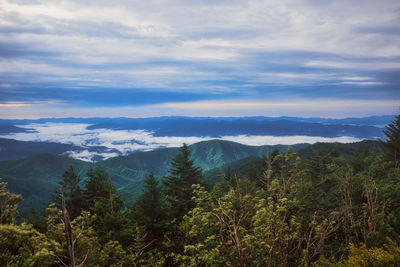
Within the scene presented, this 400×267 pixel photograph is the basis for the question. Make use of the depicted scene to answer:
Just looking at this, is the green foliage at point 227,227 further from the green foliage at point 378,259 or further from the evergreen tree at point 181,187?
the evergreen tree at point 181,187

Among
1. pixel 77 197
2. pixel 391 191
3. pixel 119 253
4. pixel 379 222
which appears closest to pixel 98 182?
pixel 77 197

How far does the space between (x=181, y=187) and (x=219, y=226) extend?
21.4 meters

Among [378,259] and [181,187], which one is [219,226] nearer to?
[378,259]

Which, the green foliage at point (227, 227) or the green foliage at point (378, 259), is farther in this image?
the green foliage at point (227, 227)

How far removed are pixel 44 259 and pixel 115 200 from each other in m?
13.6

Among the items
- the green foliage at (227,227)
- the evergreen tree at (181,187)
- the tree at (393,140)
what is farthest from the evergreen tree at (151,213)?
the tree at (393,140)

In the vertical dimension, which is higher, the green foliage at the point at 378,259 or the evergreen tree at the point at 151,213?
the green foliage at the point at 378,259

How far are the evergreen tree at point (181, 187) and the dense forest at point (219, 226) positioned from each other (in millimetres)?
155

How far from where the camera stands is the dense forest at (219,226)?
10141mm

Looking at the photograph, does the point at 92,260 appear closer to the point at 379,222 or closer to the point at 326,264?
the point at 326,264

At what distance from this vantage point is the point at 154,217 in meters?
25.5

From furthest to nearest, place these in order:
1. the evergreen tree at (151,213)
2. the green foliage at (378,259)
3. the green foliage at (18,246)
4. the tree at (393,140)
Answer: the tree at (393,140), the evergreen tree at (151,213), the green foliage at (18,246), the green foliage at (378,259)

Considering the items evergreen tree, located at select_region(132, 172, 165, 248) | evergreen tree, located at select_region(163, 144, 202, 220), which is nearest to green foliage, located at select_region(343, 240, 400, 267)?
evergreen tree, located at select_region(132, 172, 165, 248)

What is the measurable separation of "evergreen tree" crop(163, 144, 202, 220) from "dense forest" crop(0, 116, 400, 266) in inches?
6.1
